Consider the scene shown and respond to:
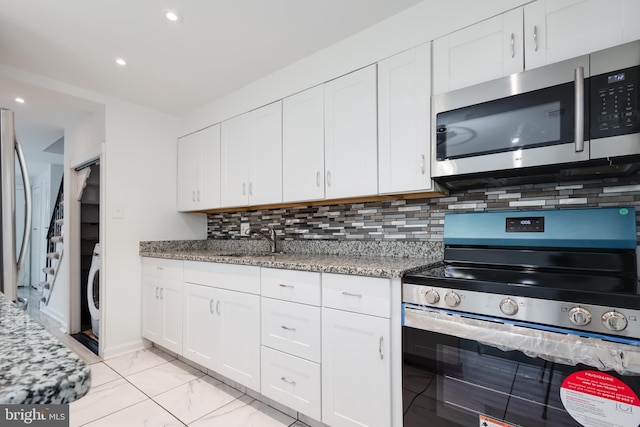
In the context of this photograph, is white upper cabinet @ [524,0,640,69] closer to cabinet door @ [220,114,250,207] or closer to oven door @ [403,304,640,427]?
oven door @ [403,304,640,427]

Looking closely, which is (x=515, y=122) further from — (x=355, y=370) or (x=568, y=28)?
(x=355, y=370)

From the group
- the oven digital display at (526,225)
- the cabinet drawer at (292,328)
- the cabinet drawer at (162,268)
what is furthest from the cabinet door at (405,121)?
the cabinet drawer at (162,268)

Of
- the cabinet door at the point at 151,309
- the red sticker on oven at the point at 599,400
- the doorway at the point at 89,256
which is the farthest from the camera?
the doorway at the point at 89,256

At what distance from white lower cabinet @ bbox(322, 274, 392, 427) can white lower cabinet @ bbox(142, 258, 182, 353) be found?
151cm

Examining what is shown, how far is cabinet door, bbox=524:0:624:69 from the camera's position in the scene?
1.29m

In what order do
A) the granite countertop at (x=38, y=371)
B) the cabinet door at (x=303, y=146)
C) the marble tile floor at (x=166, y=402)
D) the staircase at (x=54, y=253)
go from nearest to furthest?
the granite countertop at (x=38, y=371), the marble tile floor at (x=166, y=402), the cabinet door at (x=303, y=146), the staircase at (x=54, y=253)

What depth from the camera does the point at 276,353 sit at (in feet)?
6.24

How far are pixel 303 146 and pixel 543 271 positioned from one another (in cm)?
159

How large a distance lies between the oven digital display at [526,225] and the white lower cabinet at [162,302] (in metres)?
2.36

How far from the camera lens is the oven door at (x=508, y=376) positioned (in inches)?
40.0

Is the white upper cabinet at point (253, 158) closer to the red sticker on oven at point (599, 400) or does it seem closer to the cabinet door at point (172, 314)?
the cabinet door at point (172, 314)

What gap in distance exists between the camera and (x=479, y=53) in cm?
159

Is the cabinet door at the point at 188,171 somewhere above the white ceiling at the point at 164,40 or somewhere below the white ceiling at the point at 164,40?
below

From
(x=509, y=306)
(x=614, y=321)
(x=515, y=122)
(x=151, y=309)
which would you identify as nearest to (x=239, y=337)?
(x=151, y=309)
